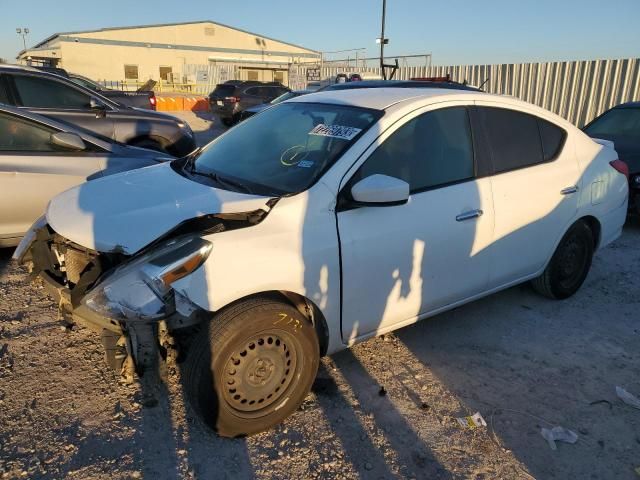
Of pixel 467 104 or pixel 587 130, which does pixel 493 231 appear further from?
pixel 587 130

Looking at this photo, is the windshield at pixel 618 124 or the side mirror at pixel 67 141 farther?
the windshield at pixel 618 124

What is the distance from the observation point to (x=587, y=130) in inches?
311

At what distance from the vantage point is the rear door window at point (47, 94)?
7.08 m

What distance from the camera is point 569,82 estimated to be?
48.1 ft

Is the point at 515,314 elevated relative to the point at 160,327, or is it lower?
lower

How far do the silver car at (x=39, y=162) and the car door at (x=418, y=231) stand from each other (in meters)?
2.65

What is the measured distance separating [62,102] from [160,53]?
164 feet

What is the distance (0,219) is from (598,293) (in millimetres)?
5393

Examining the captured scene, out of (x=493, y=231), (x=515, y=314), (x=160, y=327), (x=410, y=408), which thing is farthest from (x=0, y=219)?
(x=515, y=314)

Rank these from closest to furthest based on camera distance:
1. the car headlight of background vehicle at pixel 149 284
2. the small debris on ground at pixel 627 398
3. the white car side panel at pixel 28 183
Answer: the car headlight of background vehicle at pixel 149 284 < the small debris on ground at pixel 627 398 < the white car side panel at pixel 28 183

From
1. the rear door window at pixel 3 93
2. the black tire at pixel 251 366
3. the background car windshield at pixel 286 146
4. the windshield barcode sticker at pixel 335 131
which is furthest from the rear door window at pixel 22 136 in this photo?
the black tire at pixel 251 366

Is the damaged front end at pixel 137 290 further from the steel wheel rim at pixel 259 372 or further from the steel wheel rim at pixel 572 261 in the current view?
the steel wheel rim at pixel 572 261

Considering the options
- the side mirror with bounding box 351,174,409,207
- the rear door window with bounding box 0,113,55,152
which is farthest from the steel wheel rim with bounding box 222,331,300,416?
the rear door window with bounding box 0,113,55,152

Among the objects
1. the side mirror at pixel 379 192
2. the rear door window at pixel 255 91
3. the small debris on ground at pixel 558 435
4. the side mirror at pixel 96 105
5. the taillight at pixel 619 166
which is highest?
the rear door window at pixel 255 91
